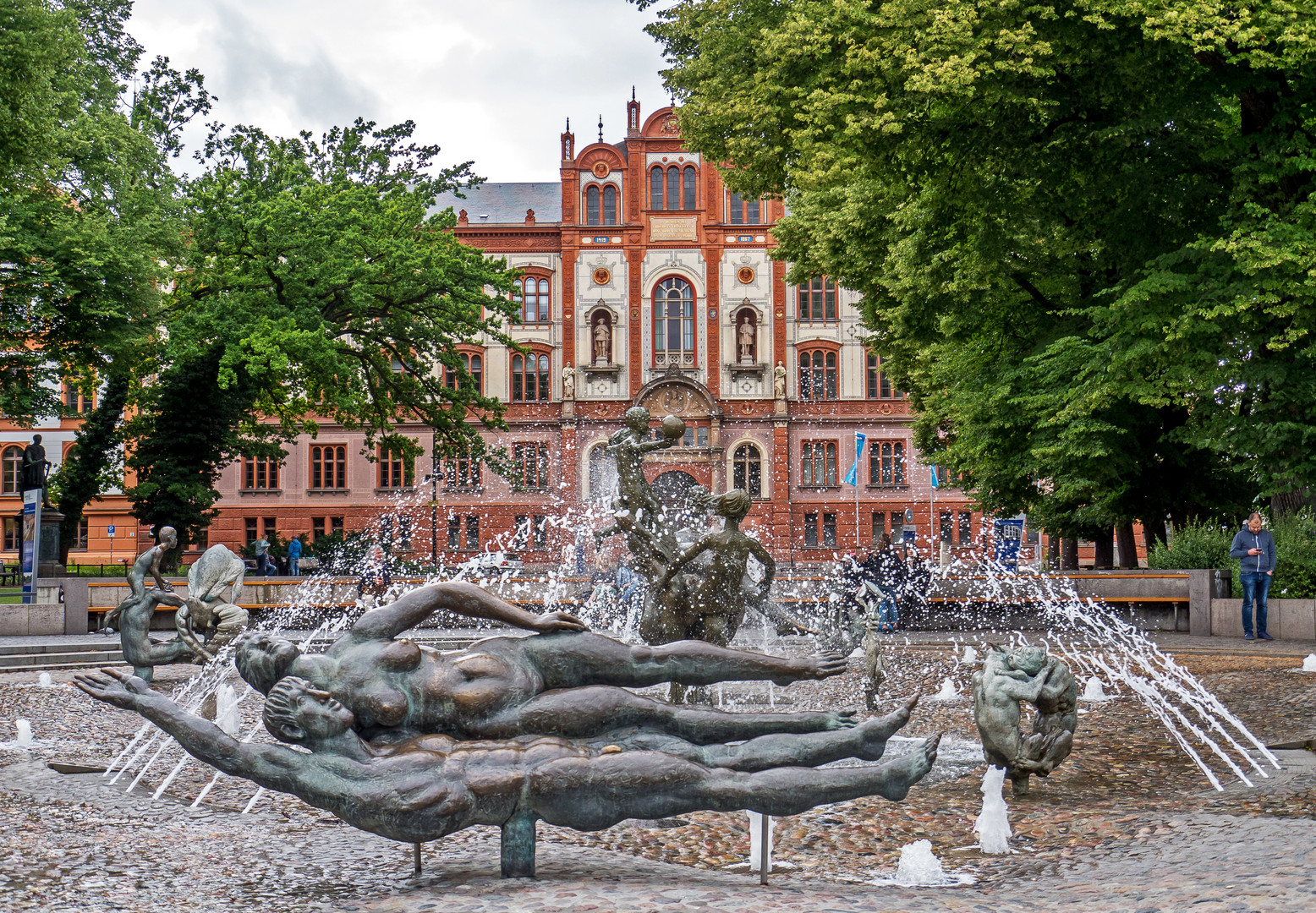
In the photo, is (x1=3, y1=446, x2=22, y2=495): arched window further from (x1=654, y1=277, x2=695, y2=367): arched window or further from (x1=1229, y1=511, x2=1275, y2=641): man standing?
(x1=1229, y1=511, x2=1275, y2=641): man standing

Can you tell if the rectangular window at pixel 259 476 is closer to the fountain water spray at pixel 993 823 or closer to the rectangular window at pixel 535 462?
the rectangular window at pixel 535 462

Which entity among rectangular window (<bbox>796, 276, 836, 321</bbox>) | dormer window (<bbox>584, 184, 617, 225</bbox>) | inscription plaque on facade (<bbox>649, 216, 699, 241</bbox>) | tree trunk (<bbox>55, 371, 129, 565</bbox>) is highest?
dormer window (<bbox>584, 184, 617, 225</bbox>)

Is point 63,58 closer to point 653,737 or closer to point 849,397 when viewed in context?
point 653,737

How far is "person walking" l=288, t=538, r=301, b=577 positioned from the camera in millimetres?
39125

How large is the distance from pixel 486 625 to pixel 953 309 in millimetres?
9230

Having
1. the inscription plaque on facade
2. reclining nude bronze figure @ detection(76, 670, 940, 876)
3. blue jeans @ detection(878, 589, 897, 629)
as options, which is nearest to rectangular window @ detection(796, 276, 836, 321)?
the inscription plaque on facade

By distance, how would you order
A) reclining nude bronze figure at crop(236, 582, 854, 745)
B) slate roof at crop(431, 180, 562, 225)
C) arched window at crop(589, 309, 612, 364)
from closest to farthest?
reclining nude bronze figure at crop(236, 582, 854, 745)
arched window at crop(589, 309, 612, 364)
slate roof at crop(431, 180, 562, 225)

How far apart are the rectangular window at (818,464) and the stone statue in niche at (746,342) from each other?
14.4 ft

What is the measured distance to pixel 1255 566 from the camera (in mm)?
16109

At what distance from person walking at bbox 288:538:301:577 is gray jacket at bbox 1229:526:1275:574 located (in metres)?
30.0

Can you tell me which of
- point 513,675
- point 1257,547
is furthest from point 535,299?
point 513,675

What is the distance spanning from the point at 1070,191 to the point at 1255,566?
581cm

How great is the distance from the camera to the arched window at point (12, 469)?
50844mm

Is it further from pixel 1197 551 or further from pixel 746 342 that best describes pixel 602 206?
pixel 1197 551
